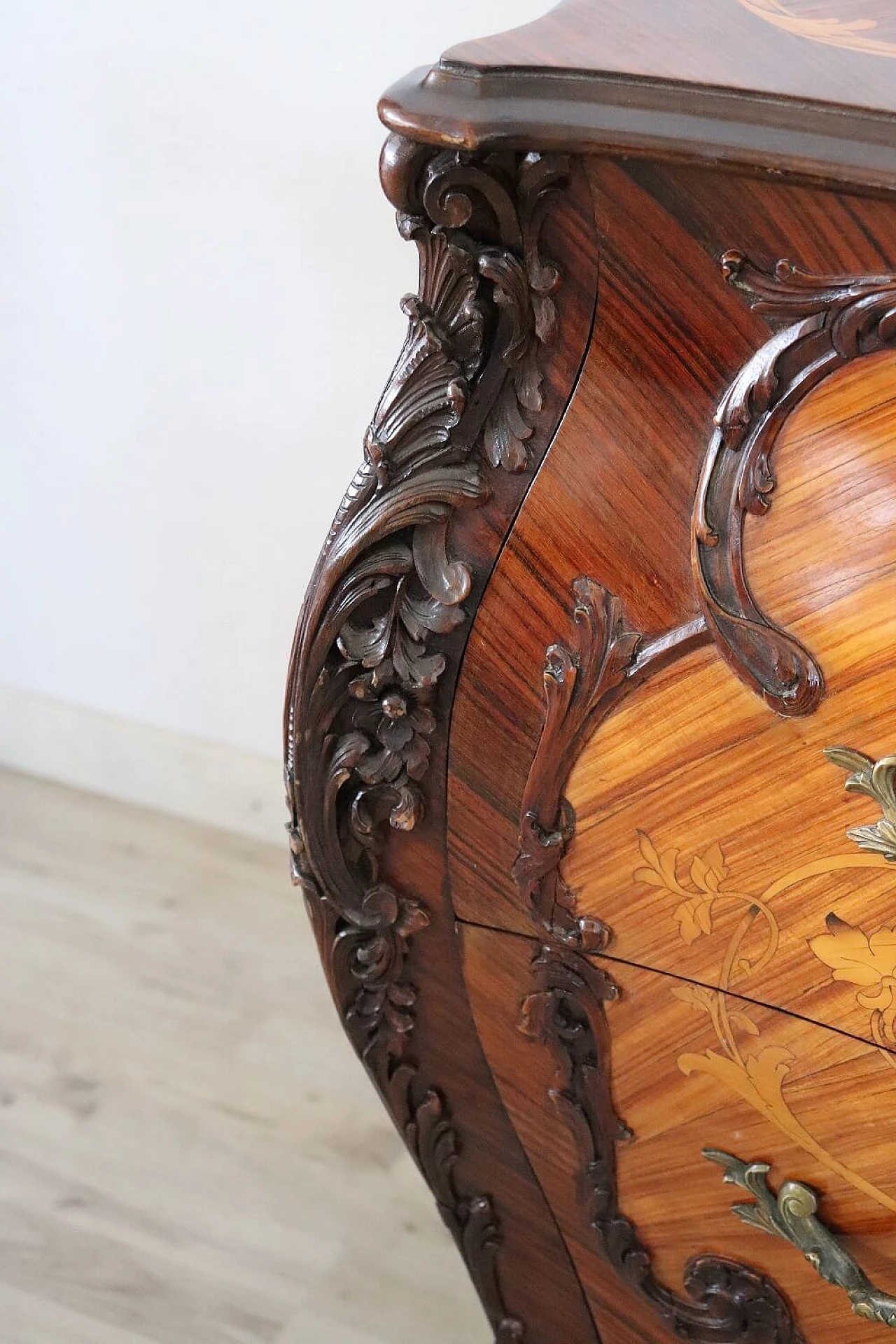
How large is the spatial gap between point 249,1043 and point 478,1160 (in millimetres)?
606

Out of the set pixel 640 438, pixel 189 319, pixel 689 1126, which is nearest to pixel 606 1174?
pixel 689 1126

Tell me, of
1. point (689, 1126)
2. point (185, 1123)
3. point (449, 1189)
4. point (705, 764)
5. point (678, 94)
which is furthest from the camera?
point (185, 1123)

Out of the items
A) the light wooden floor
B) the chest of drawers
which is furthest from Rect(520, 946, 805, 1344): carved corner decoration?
the light wooden floor

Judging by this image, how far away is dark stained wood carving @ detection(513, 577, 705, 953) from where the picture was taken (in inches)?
22.3

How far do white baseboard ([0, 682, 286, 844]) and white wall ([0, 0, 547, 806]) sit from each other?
0.02 metres

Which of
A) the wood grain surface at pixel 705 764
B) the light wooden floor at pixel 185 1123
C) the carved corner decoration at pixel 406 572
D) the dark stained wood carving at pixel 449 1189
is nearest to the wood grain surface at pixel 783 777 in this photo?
the wood grain surface at pixel 705 764

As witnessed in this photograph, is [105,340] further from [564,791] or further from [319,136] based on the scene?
[564,791]

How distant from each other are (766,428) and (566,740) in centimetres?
17

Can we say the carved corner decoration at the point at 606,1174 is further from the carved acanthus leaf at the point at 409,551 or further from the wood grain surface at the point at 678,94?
the wood grain surface at the point at 678,94

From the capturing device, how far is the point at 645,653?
0.56 metres

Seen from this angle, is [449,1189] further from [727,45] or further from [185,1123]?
[727,45]

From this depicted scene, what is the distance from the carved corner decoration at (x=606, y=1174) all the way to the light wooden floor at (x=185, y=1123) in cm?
38

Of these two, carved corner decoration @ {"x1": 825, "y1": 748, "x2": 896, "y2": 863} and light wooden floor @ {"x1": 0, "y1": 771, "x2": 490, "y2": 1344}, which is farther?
light wooden floor @ {"x1": 0, "y1": 771, "x2": 490, "y2": 1344}

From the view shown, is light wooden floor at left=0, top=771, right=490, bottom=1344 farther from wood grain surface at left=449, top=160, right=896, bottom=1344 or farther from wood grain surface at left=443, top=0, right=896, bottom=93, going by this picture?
wood grain surface at left=443, top=0, right=896, bottom=93
